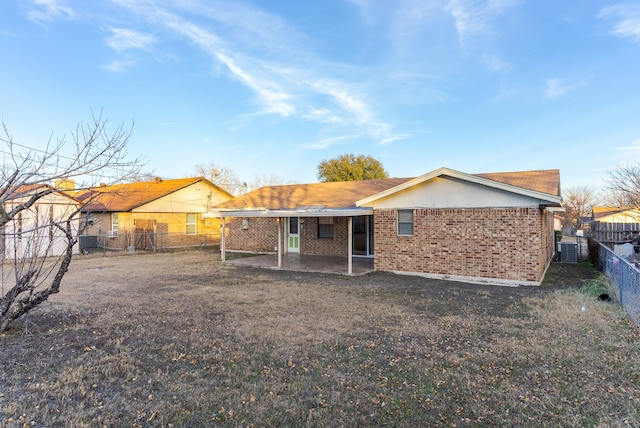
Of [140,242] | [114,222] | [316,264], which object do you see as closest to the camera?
[316,264]

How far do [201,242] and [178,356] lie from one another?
19263mm

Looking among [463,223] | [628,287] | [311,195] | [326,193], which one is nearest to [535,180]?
[463,223]

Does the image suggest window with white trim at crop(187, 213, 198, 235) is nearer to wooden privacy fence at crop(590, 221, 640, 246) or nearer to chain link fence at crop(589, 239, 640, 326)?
chain link fence at crop(589, 239, 640, 326)

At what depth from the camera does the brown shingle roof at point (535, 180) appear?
35.2 ft

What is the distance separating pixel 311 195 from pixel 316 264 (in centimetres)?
477

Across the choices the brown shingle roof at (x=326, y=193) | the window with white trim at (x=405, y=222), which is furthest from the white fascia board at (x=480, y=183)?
the brown shingle roof at (x=326, y=193)

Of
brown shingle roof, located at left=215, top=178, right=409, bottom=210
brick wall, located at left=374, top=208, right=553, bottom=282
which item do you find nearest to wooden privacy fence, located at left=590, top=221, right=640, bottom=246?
brick wall, located at left=374, top=208, right=553, bottom=282

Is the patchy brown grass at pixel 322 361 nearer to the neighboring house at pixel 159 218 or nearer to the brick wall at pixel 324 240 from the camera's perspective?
the brick wall at pixel 324 240

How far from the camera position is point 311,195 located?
56.6 feet

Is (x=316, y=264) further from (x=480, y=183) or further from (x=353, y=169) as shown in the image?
(x=353, y=169)

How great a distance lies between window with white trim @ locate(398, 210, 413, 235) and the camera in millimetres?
11258

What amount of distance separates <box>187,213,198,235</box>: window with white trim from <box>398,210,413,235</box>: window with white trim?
1590cm

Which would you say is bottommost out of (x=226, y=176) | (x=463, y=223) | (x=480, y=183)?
(x=463, y=223)

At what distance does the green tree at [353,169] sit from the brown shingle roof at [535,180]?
19794 millimetres
